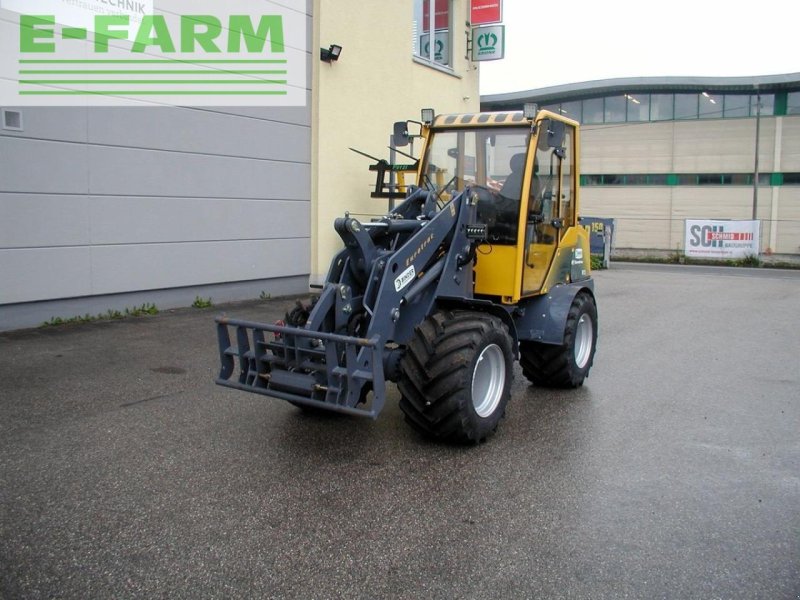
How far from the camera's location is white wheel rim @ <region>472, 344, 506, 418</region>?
586 cm

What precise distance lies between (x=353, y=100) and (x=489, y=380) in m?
9.79

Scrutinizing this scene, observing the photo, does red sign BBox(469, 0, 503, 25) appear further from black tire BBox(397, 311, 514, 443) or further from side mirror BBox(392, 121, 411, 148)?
black tire BBox(397, 311, 514, 443)

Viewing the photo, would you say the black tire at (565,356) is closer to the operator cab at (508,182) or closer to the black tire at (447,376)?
the operator cab at (508,182)

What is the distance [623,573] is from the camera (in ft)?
12.7

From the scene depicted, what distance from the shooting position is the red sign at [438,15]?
17828 millimetres

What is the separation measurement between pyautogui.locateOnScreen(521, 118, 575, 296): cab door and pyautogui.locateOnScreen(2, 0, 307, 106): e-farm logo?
6478 millimetres

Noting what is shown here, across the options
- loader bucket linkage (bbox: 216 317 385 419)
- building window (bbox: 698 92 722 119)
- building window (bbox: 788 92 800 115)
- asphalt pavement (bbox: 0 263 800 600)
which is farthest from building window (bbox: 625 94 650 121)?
loader bucket linkage (bbox: 216 317 385 419)

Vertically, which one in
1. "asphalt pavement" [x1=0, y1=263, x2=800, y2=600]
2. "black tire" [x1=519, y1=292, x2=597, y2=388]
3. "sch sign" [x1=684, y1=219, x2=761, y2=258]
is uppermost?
"sch sign" [x1=684, y1=219, x2=761, y2=258]

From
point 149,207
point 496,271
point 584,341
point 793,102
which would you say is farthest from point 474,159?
point 793,102

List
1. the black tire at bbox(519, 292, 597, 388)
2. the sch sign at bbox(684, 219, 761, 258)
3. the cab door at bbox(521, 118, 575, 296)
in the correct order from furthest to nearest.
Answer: the sch sign at bbox(684, 219, 761, 258) → the black tire at bbox(519, 292, 597, 388) → the cab door at bbox(521, 118, 575, 296)

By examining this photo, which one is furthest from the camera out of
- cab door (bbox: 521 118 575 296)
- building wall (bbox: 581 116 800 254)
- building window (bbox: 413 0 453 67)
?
building wall (bbox: 581 116 800 254)

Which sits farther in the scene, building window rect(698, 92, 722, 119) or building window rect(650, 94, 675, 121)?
building window rect(650, 94, 675, 121)

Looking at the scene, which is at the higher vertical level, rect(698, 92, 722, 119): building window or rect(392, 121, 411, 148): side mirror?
rect(698, 92, 722, 119): building window

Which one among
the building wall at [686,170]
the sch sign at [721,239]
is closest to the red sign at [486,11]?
the sch sign at [721,239]
